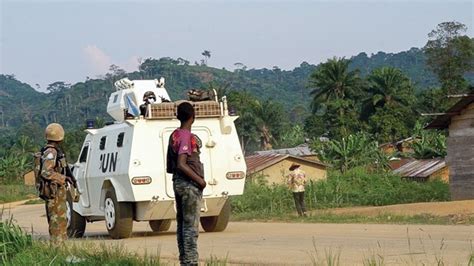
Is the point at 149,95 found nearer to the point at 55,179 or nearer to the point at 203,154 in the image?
the point at 203,154

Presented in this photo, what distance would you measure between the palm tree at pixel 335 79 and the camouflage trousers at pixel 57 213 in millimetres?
66999

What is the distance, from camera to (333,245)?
12.4m

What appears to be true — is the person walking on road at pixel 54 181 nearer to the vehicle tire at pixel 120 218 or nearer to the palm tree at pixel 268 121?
the vehicle tire at pixel 120 218

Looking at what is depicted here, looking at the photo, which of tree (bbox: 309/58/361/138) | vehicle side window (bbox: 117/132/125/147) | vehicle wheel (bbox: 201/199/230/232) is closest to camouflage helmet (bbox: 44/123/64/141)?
vehicle side window (bbox: 117/132/125/147)

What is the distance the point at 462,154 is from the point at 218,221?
50.6ft

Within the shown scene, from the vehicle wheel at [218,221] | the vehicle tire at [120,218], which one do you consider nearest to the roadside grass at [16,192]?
the vehicle wheel at [218,221]

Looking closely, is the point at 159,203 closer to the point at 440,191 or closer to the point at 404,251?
the point at 404,251

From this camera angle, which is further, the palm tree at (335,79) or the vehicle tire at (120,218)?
the palm tree at (335,79)

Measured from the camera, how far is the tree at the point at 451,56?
71688 mm

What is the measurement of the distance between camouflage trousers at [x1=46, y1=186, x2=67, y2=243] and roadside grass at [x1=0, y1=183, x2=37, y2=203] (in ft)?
188

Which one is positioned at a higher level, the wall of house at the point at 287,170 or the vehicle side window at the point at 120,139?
the vehicle side window at the point at 120,139

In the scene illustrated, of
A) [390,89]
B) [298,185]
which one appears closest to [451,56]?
[390,89]

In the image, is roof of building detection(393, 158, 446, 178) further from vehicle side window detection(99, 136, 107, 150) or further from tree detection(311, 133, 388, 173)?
vehicle side window detection(99, 136, 107, 150)

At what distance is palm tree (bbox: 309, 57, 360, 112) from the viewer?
255ft
